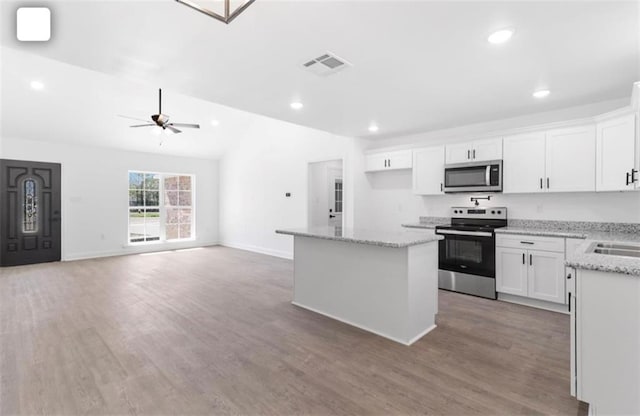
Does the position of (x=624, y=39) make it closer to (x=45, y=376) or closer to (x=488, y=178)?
(x=488, y=178)

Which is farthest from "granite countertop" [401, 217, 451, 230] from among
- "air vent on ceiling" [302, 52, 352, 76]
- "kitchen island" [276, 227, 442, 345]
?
"air vent on ceiling" [302, 52, 352, 76]

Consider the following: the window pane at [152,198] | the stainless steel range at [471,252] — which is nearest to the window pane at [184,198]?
the window pane at [152,198]

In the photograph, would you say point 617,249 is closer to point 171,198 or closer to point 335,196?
point 335,196

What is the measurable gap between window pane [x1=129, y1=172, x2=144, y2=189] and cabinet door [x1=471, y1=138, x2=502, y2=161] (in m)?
7.38

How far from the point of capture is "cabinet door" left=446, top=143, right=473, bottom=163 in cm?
446

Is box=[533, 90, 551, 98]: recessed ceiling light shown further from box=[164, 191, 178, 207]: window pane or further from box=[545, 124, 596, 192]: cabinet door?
box=[164, 191, 178, 207]: window pane

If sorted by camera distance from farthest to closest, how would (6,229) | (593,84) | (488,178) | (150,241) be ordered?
(150,241)
(6,229)
(488,178)
(593,84)

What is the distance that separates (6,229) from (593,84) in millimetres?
9378

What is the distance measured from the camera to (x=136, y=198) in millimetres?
7645

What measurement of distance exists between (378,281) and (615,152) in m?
2.85

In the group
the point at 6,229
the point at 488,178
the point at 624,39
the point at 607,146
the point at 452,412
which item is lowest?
the point at 452,412

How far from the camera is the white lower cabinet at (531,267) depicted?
355 cm

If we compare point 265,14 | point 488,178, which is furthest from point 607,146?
point 265,14

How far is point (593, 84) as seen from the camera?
3.18 m
